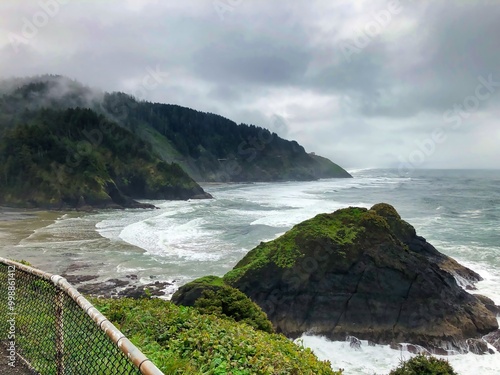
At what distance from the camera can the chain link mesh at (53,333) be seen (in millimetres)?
4965

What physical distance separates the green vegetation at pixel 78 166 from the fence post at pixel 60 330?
70259 millimetres

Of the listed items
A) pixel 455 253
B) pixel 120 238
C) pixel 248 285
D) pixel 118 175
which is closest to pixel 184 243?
pixel 120 238

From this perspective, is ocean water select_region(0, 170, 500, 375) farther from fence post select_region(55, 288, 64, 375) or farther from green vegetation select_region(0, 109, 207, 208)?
green vegetation select_region(0, 109, 207, 208)

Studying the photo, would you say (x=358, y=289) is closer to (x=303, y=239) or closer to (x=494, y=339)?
(x=303, y=239)

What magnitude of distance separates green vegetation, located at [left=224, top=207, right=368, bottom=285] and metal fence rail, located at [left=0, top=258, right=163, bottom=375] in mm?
12848

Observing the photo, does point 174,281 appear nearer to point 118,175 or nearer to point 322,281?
point 322,281

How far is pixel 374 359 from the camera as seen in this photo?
16.2 metres

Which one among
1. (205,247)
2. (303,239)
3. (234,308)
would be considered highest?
(303,239)

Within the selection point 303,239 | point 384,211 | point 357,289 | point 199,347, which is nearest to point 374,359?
point 357,289

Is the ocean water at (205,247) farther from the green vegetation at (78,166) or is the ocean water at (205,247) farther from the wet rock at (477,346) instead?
the green vegetation at (78,166)

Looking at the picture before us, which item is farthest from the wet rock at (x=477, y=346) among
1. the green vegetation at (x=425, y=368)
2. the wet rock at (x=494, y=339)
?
the green vegetation at (x=425, y=368)

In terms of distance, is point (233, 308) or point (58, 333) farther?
point (233, 308)

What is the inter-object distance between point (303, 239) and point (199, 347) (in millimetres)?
14641

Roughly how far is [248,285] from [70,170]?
225 ft
